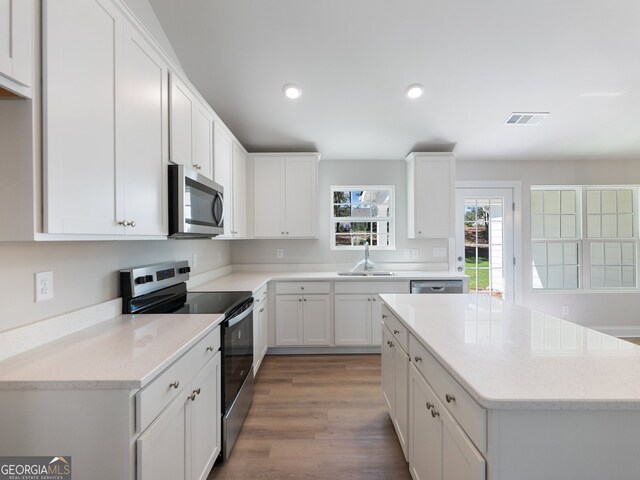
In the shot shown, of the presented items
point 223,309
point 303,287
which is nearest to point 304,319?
point 303,287

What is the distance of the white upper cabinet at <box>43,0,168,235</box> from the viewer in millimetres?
1007

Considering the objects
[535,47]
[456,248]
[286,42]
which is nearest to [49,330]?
[286,42]

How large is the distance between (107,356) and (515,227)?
4.54m

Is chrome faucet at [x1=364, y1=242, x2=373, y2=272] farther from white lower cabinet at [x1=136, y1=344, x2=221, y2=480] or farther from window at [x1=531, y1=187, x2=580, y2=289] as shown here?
white lower cabinet at [x1=136, y1=344, x2=221, y2=480]

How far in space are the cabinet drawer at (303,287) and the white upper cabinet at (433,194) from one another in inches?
51.6

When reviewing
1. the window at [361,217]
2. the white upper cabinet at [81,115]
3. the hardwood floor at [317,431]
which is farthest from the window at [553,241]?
→ the white upper cabinet at [81,115]

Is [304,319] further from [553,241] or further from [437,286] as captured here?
[553,241]

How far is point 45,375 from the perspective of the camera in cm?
98

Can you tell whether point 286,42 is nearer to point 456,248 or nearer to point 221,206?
point 221,206

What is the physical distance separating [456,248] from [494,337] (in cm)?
300

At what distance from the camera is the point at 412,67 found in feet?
8.79

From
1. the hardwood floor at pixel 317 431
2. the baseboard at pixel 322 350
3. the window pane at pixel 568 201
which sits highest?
the window pane at pixel 568 201

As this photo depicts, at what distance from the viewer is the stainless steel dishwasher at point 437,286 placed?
3.41 metres

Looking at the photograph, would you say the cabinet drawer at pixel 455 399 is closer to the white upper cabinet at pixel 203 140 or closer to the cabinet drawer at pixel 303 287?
the white upper cabinet at pixel 203 140
